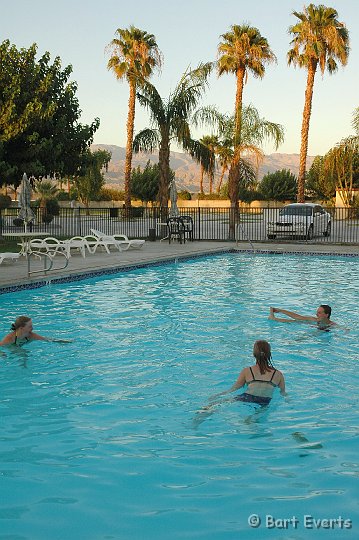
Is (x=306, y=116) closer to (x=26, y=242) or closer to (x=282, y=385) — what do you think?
(x=26, y=242)

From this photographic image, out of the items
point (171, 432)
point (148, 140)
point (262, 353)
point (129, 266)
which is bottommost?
point (171, 432)

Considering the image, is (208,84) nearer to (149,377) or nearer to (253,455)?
(149,377)

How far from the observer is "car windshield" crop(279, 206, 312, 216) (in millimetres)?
28109

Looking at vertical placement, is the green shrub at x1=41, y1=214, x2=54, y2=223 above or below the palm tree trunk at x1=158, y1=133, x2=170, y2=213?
below

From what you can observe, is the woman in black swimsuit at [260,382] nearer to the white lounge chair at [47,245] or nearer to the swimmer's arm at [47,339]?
the swimmer's arm at [47,339]

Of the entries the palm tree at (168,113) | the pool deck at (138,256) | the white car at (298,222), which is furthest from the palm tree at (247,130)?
the pool deck at (138,256)

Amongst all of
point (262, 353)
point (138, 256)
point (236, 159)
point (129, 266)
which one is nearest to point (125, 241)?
point (138, 256)

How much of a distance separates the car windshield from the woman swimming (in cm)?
2047

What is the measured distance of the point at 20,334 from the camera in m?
8.97

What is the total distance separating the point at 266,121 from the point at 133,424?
26647 mm

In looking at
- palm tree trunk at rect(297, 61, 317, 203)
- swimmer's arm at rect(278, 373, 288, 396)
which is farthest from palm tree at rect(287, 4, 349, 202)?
swimmer's arm at rect(278, 373, 288, 396)

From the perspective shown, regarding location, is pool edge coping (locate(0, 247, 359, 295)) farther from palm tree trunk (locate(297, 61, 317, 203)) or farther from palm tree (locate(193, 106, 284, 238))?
palm tree trunk (locate(297, 61, 317, 203))

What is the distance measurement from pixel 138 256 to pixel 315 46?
940 inches

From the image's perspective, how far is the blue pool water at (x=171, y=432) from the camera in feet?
14.8
